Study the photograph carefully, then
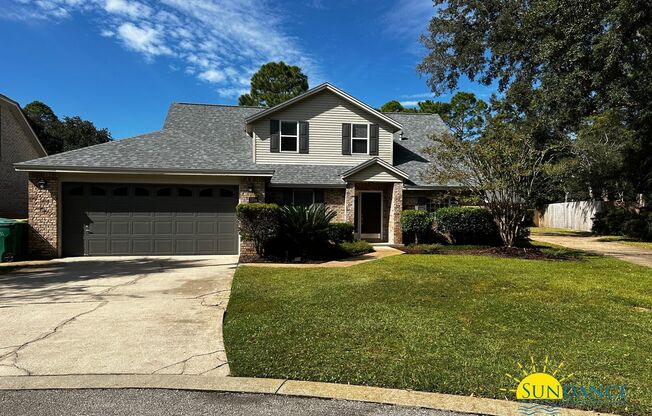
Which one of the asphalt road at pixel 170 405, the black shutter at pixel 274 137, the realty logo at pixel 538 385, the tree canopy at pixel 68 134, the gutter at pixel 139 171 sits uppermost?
the tree canopy at pixel 68 134

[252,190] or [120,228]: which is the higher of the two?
[252,190]

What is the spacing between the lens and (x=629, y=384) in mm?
3693

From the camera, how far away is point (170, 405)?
3.45 m

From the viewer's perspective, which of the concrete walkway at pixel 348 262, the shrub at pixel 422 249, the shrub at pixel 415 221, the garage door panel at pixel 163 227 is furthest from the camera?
the shrub at pixel 415 221

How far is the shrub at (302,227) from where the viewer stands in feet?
43.7

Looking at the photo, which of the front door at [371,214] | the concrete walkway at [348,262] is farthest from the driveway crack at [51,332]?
the front door at [371,214]

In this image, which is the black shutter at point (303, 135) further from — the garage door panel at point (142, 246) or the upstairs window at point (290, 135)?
the garage door panel at point (142, 246)

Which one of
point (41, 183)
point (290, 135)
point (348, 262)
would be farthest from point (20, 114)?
point (348, 262)

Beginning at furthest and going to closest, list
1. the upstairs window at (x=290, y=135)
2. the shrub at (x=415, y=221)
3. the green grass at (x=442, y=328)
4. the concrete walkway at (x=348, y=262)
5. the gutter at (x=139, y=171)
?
the upstairs window at (x=290, y=135), the shrub at (x=415, y=221), the gutter at (x=139, y=171), the concrete walkway at (x=348, y=262), the green grass at (x=442, y=328)

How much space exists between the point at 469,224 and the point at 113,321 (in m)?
13.7

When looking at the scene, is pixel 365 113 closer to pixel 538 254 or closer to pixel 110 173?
pixel 538 254

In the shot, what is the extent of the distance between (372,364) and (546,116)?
19312 millimetres

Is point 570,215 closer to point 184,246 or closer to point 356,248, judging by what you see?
point 356,248

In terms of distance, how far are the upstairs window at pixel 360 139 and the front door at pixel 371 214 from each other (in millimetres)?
2038
